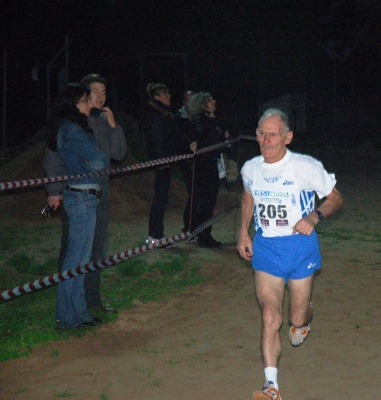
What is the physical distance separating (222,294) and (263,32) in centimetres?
2181

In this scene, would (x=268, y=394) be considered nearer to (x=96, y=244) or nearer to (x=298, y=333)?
(x=298, y=333)

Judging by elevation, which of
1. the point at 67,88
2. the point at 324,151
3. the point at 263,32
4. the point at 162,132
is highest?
the point at 263,32

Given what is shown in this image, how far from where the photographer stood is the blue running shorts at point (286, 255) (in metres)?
4.77

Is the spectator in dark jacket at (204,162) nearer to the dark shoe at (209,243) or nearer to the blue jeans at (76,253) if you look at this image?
the dark shoe at (209,243)

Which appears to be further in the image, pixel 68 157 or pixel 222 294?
pixel 222 294

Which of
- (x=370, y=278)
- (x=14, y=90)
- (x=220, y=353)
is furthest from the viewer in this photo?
(x=14, y=90)

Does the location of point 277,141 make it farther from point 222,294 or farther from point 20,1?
point 20,1

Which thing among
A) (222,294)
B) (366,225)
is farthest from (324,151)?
(222,294)

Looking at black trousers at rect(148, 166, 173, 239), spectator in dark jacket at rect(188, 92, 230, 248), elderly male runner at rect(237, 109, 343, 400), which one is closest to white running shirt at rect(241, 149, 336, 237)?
elderly male runner at rect(237, 109, 343, 400)

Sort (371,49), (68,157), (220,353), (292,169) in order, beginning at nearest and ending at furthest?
(292,169), (220,353), (68,157), (371,49)

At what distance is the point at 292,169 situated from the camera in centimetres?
474

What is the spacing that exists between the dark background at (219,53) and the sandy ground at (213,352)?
1571cm

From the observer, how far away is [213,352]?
572 cm

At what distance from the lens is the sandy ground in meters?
4.89
